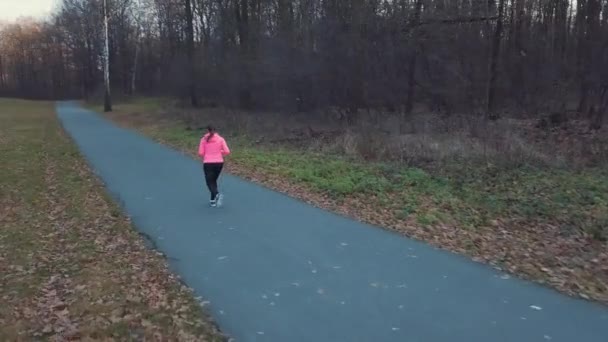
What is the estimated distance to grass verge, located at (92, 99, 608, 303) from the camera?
20.6 ft

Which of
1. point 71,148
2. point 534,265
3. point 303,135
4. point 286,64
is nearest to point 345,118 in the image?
point 303,135

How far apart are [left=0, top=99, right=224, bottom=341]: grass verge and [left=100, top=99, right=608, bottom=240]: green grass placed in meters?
4.27

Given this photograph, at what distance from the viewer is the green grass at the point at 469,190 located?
820cm

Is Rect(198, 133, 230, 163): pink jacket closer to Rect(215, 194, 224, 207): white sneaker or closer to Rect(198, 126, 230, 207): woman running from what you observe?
Rect(198, 126, 230, 207): woman running

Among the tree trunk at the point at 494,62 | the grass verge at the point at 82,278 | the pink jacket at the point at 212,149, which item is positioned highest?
the tree trunk at the point at 494,62

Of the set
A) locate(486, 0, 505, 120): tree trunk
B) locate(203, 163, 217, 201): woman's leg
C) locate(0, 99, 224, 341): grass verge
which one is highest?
locate(486, 0, 505, 120): tree trunk

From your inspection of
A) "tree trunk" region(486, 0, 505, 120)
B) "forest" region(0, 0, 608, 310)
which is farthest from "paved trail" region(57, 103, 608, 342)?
"tree trunk" region(486, 0, 505, 120)


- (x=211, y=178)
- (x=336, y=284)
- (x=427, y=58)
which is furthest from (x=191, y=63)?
(x=336, y=284)

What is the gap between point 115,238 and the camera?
7.74 meters

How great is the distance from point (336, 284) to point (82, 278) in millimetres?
3052

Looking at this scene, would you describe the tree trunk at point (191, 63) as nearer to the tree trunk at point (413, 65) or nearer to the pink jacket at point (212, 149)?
the tree trunk at point (413, 65)

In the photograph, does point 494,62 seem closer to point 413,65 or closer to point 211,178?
point 413,65

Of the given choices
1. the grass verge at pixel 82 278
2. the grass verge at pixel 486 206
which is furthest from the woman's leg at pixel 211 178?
the grass verge at pixel 486 206

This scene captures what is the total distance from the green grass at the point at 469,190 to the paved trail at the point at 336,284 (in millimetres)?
1599
